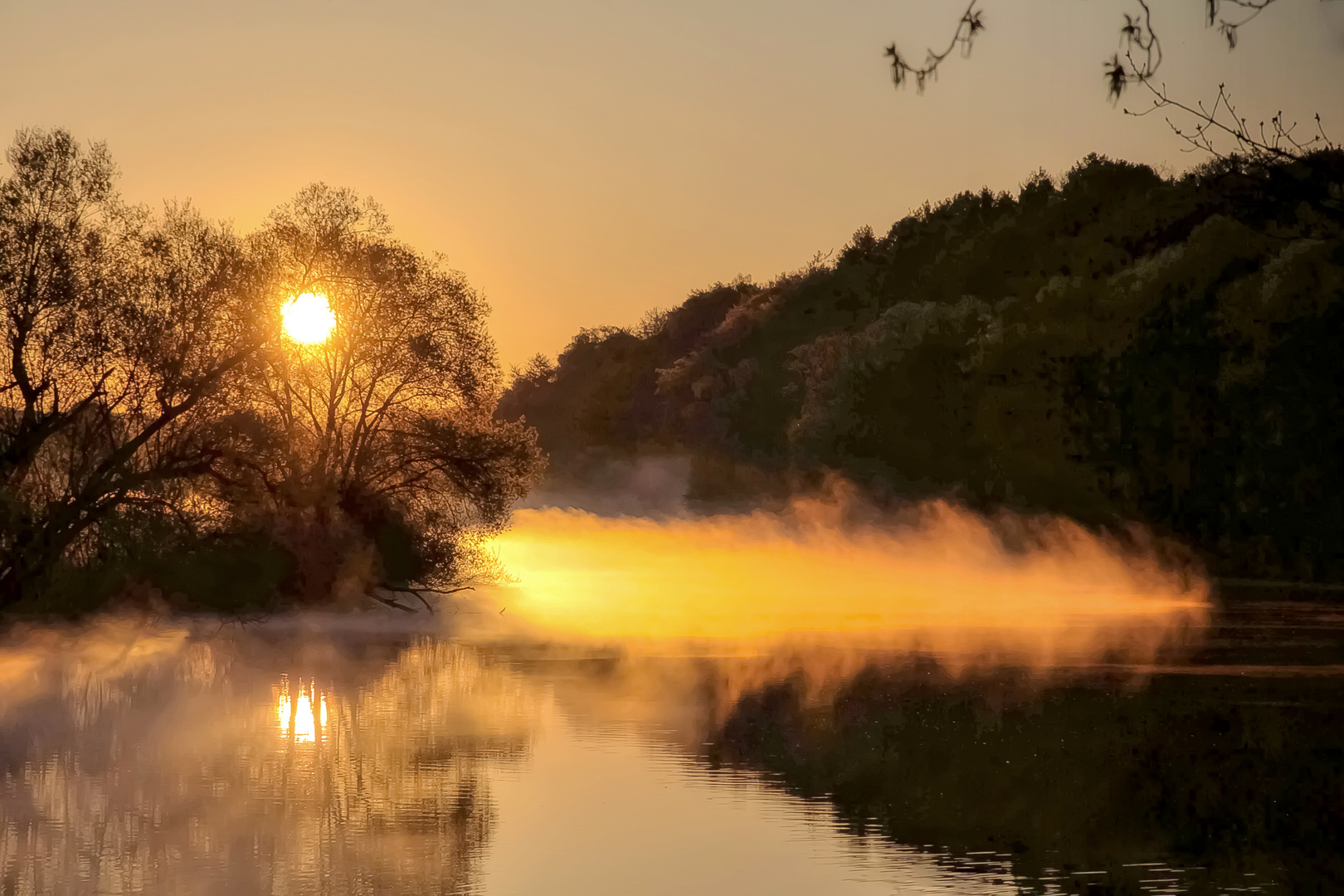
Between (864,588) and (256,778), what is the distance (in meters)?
42.6

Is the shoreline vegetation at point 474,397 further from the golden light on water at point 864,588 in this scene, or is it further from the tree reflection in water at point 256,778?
the tree reflection in water at point 256,778

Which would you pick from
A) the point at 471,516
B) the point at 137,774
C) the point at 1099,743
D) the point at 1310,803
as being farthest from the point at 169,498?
the point at 1310,803

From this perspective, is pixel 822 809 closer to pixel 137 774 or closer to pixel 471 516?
pixel 137 774

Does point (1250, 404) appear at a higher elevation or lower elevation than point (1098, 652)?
higher

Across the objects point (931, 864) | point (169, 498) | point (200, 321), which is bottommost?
point (931, 864)

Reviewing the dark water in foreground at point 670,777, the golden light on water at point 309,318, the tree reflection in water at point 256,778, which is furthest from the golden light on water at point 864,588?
the tree reflection in water at point 256,778

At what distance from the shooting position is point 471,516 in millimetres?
52938

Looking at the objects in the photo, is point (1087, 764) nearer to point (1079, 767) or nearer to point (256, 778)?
point (1079, 767)

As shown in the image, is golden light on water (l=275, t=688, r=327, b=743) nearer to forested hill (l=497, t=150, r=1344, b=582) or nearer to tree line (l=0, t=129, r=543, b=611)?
tree line (l=0, t=129, r=543, b=611)

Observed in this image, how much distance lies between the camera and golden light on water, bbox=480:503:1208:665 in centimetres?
4366

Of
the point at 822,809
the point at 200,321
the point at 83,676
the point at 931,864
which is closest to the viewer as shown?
the point at 931,864

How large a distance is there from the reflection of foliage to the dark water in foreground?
0.22 ft

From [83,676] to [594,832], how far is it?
19.0 m

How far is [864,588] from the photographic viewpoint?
6297cm
